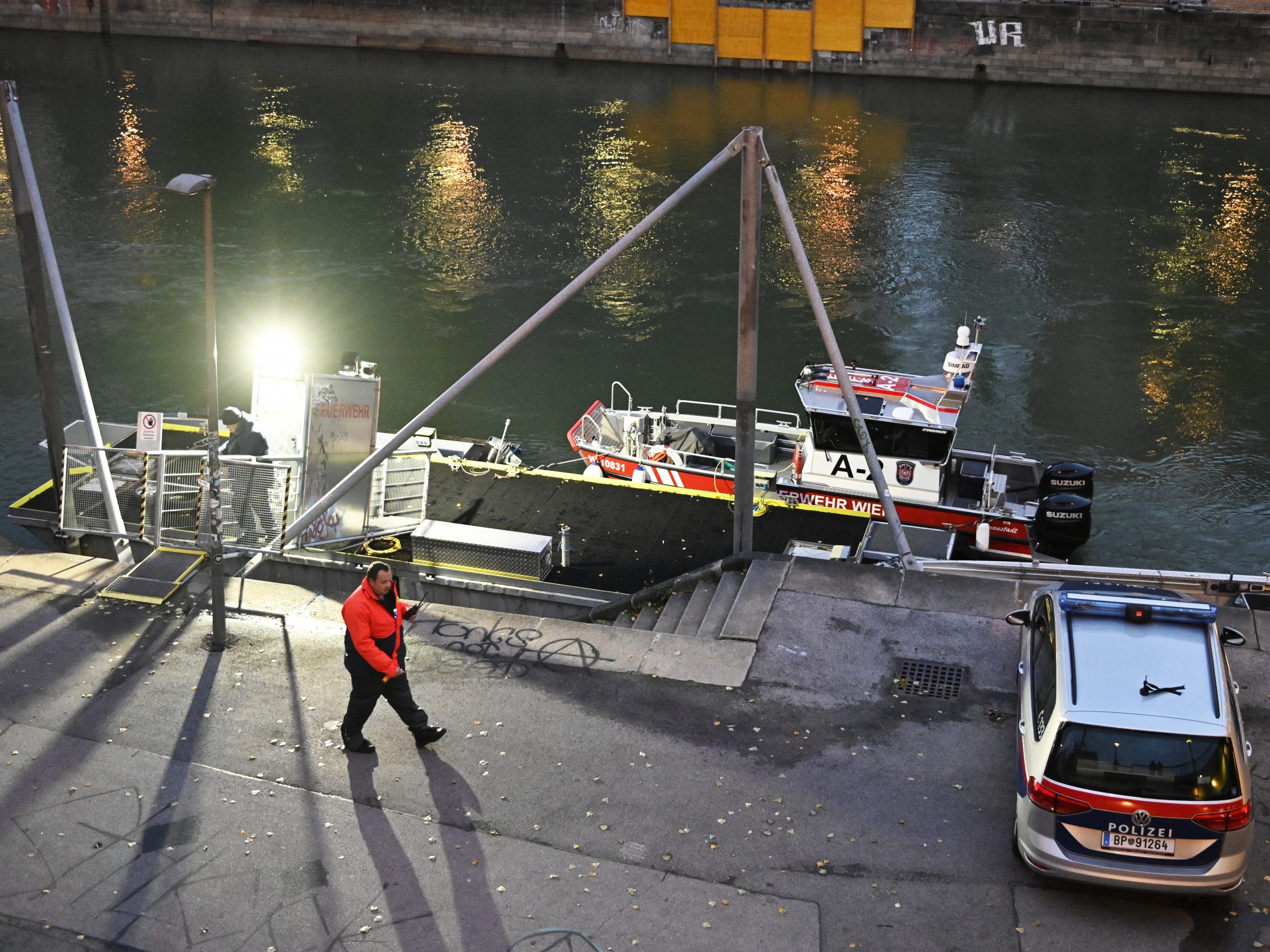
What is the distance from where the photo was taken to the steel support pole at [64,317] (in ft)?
55.5

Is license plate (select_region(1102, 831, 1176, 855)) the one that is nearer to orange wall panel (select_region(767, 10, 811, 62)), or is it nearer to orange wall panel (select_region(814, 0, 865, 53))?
orange wall panel (select_region(814, 0, 865, 53))

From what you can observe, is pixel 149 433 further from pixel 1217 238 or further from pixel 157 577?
pixel 1217 238

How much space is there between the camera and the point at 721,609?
48.3 feet

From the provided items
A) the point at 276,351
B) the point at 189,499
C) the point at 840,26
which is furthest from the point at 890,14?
the point at 189,499

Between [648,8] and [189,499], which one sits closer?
[189,499]

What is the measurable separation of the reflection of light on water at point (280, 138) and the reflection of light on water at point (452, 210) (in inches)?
173

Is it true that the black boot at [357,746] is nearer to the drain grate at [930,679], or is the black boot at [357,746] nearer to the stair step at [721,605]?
the stair step at [721,605]

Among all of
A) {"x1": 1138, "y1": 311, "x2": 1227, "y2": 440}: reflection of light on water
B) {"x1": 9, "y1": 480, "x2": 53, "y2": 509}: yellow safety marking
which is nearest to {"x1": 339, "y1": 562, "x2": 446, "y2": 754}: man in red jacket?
{"x1": 9, "y1": 480, "x2": 53, "y2": 509}: yellow safety marking

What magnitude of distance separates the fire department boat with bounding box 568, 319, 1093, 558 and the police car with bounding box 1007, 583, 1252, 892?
10.5m

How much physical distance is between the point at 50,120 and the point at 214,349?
4789 centimetres

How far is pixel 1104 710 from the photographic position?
947cm

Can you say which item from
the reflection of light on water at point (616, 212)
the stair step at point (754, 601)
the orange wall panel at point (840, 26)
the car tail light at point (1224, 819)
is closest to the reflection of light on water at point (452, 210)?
the reflection of light on water at point (616, 212)

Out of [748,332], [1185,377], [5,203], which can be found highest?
[748,332]

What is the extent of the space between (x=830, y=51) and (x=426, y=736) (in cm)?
5769
